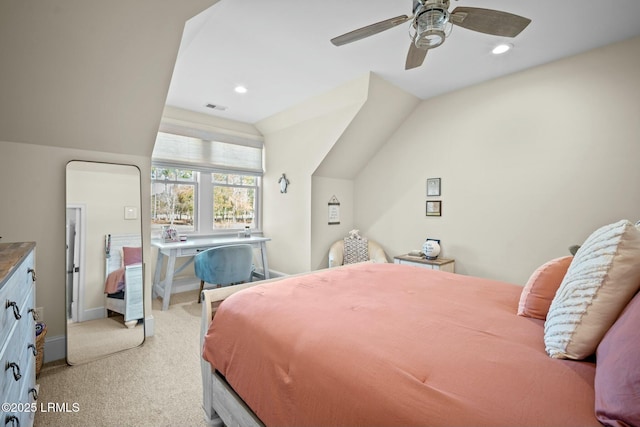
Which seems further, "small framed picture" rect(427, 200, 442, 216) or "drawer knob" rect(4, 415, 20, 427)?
"small framed picture" rect(427, 200, 442, 216)

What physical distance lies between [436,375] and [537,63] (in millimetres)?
3357

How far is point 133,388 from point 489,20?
10.4 ft

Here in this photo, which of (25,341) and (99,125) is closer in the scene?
(25,341)

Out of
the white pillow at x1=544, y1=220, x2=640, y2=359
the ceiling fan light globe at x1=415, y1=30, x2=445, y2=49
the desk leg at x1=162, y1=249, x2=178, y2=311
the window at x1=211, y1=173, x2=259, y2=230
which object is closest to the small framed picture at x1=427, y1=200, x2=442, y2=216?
the ceiling fan light globe at x1=415, y1=30, x2=445, y2=49

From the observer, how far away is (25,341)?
140cm

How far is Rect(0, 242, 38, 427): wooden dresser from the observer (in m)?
1.00

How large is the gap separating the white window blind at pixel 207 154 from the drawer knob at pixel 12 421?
10.7ft

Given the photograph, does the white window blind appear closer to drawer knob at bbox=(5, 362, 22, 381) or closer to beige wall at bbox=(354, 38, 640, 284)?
beige wall at bbox=(354, 38, 640, 284)

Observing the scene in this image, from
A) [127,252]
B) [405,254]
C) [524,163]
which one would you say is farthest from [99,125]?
[524,163]

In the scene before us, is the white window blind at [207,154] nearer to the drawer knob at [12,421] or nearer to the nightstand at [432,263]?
the nightstand at [432,263]

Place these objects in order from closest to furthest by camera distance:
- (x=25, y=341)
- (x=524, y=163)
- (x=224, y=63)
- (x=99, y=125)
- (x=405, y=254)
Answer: (x=25, y=341), (x=99, y=125), (x=224, y=63), (x=524, y=163), (x=405, y=254)

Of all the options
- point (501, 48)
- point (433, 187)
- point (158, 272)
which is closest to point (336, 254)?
point (433, 187)

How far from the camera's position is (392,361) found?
2.98 feet

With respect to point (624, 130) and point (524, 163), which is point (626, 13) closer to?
point (624, 130)
